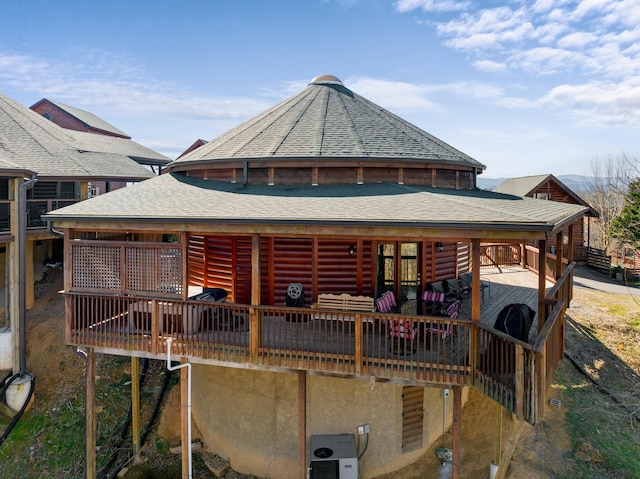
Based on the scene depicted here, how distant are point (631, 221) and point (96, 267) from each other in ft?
94.2

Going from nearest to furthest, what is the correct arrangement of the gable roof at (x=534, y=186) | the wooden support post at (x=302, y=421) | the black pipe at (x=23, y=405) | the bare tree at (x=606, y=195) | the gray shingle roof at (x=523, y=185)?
the wooden support post at (x=302, y=421) < the black pipe at (x=23, y=405) < the gable roof at (x=534, y=186) < the gray shingle roof at (x=523, y=185) < the bare tree at (x=606, y=195)

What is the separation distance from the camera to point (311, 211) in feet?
25.2

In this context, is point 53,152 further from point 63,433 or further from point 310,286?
point 310,286

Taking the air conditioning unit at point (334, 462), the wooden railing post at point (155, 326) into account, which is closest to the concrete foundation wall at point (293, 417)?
the air conditioning unit at point (334, 462)

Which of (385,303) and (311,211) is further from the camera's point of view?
(385,303)

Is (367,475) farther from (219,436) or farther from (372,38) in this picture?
(372,38)

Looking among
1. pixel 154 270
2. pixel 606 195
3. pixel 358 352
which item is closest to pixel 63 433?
pixel 154 270

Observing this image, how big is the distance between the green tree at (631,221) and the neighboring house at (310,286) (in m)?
17.9

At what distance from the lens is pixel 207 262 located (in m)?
11.6

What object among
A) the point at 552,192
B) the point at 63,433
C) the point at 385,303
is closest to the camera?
the point at 385,303

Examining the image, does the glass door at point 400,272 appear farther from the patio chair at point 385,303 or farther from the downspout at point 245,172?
the downspout at point 245,172

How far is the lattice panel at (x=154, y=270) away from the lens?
827 centimetres

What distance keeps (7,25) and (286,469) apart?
29283mm

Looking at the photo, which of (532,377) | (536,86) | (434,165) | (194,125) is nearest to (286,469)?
(532,377)
